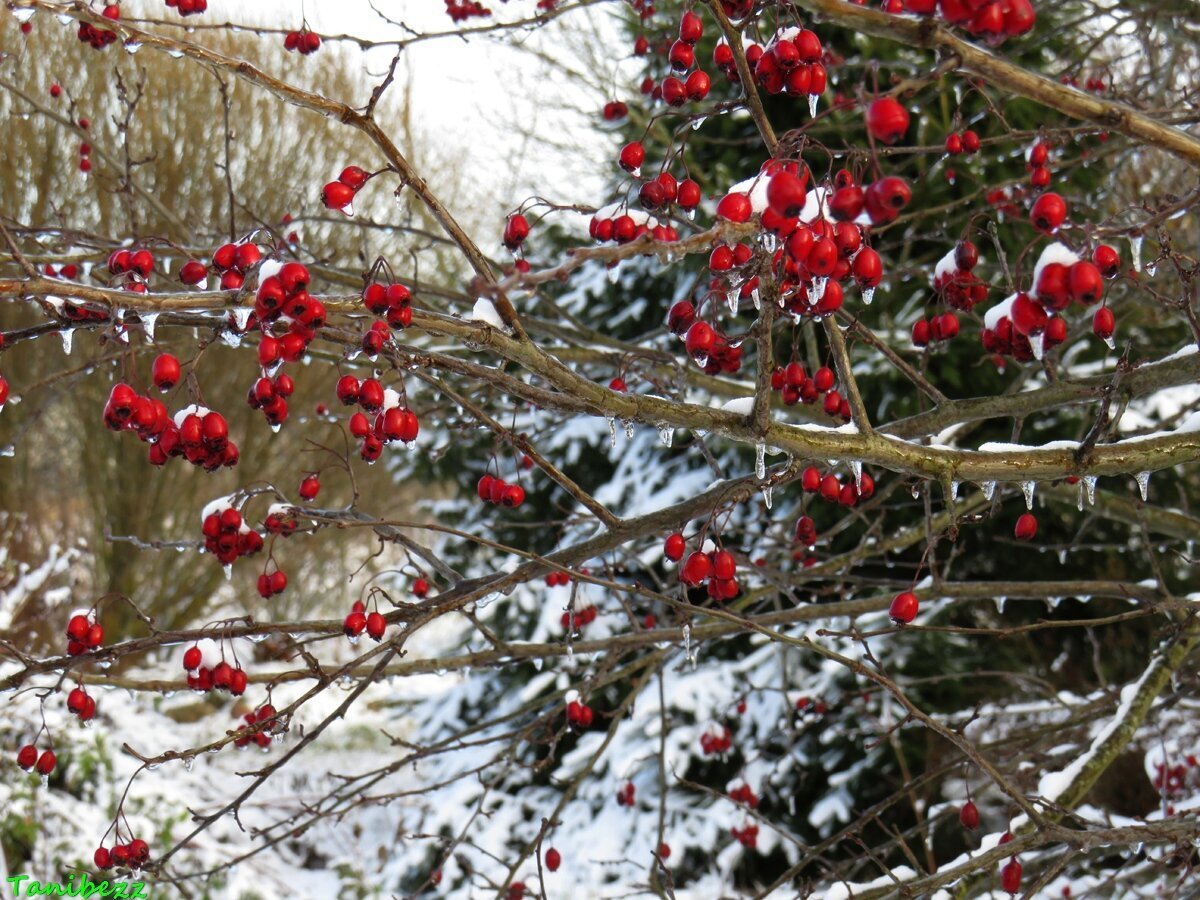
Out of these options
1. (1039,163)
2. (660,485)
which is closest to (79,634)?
(1039,163)

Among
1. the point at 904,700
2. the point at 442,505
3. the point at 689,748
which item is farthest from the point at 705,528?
the point at 442,505

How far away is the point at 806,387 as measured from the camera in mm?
2250

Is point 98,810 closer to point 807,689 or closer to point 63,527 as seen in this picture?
point 807,689

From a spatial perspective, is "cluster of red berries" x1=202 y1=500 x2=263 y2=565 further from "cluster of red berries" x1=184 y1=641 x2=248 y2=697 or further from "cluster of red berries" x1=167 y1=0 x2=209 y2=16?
"cluster of red berries" x1=167 y1=0 x2=209 y2=16

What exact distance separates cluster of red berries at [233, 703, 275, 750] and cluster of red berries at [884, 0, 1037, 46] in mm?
1521

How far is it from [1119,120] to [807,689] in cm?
355

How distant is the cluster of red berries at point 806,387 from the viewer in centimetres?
224

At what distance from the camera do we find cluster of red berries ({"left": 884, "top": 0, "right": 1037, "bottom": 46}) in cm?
99

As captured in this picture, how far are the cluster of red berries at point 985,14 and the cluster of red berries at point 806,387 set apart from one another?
117 centimetres

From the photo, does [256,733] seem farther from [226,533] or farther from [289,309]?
[289,309]

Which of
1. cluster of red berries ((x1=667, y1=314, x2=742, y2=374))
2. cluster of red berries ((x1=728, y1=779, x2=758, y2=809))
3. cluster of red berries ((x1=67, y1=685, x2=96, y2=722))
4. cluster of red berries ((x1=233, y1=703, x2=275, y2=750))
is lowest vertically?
cluster of red berries ((x1=728, y1=779, x2=758, y2=809))

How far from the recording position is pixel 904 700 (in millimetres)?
1691

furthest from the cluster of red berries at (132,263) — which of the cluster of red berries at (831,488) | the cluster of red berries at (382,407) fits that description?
the cluster of red berries at (831,488)

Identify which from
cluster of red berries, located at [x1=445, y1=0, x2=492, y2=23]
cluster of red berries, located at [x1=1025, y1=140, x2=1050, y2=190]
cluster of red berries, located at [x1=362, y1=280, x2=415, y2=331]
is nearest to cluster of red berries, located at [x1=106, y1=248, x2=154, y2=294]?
cluster of red berries, located at [x1=362, y1=280, x2=415, y2=331]
